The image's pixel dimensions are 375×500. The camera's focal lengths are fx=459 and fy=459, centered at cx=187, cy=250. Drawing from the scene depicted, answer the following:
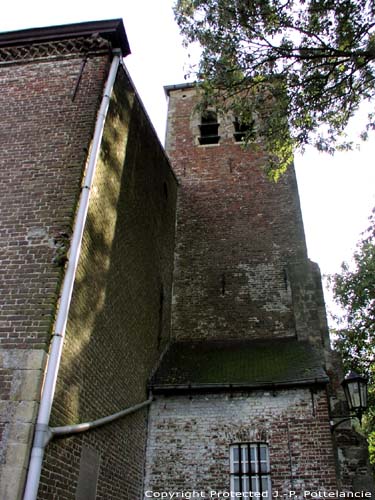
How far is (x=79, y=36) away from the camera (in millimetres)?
9164

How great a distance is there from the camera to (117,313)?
8.64 m

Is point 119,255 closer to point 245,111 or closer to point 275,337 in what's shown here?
point 245,111

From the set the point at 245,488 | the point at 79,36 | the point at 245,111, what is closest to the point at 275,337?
the point at 245,488

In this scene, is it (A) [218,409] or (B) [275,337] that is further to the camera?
(B) [275,337]

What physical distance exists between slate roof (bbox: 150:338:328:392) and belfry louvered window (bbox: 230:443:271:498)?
118 centimetres

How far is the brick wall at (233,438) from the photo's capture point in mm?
8523

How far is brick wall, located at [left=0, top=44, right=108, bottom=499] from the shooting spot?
5.58 meters

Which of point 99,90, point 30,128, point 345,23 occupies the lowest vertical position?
point 30,128

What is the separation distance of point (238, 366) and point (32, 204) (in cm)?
567

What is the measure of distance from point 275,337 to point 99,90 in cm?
699

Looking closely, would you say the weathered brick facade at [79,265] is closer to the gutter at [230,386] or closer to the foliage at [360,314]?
the gutter at [230,386]

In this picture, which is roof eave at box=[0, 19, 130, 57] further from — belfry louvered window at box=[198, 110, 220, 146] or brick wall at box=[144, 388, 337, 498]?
brick wall at box=[144, 388, 337, 498]

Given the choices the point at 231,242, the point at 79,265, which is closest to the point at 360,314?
the point at 231,242

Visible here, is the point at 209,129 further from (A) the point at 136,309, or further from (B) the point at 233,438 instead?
(B) the point at 233,438
